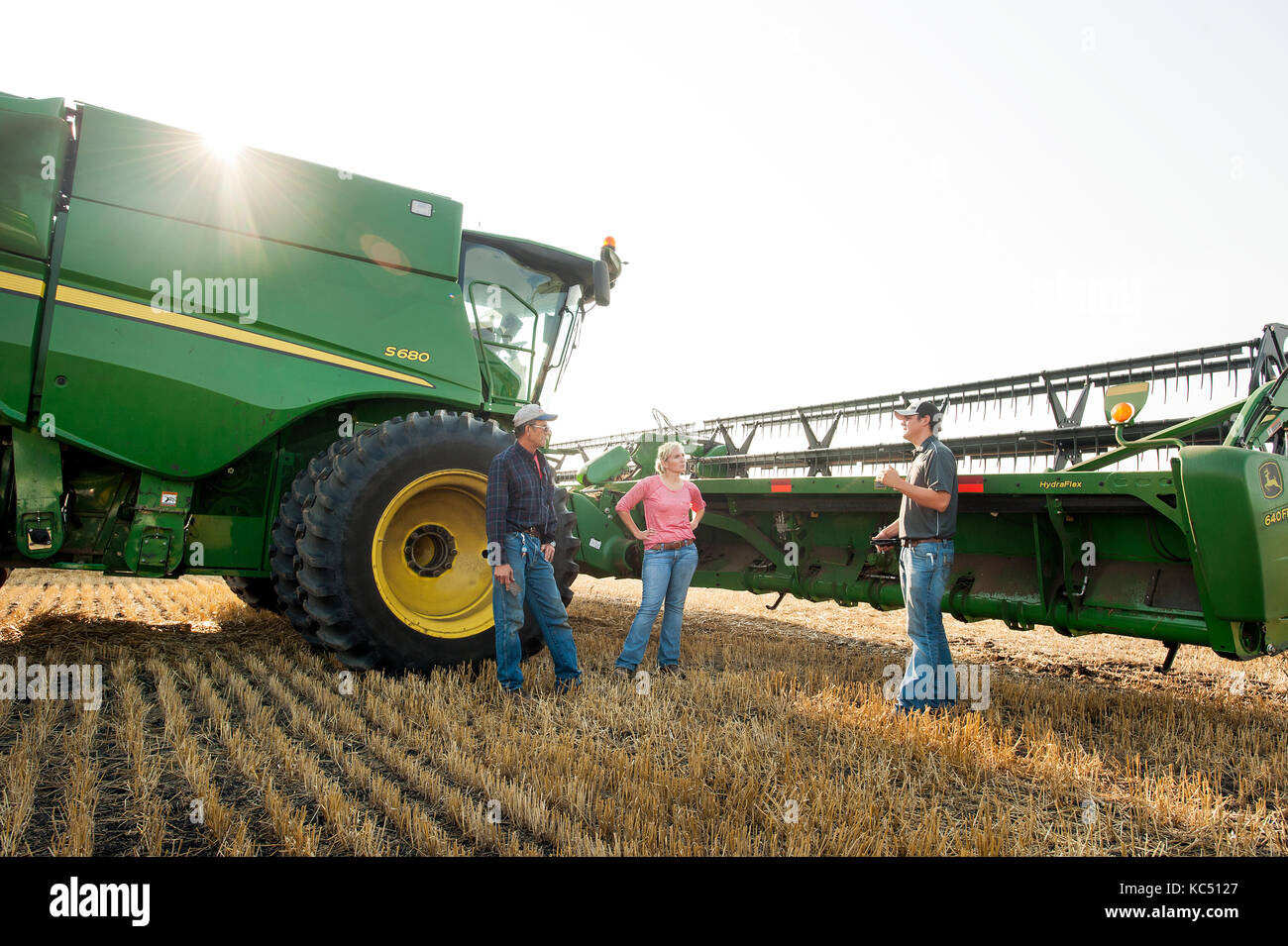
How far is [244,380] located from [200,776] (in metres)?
2.15

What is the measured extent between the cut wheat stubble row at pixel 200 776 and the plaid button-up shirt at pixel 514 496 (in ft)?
4.86

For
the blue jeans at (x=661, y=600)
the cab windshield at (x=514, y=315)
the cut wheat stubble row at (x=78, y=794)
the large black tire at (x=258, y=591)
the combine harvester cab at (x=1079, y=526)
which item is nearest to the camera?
the cut wheat stubble row at (x=78, y=794)

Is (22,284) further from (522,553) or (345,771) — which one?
(345,771)

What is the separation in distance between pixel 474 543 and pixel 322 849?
250 cm

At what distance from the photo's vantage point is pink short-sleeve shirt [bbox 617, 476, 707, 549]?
438 cm

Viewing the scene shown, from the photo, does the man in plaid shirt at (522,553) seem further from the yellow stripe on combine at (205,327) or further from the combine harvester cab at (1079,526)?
the combine harvester cab at (1079,526)

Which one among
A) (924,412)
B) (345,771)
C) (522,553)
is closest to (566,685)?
(522,553)

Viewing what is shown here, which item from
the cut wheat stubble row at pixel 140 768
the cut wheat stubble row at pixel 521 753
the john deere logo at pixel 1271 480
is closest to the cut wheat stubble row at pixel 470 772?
the cut wheat stubble row at pixel 521 753

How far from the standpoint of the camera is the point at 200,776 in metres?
2.35

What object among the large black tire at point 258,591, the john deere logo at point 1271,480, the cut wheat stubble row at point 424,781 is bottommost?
the cut wheat stubble row at point 424,781

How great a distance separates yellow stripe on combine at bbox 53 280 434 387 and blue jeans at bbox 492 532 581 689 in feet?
4.41

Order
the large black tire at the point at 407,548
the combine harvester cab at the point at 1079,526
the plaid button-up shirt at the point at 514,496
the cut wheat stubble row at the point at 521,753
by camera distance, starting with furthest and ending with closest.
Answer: the plaid button-up shirt at the point at 514,496
the large black tire at the point at 407,548
the combine harvester cab at the point at 1079,526
the cut wheat stubble row at the point at 521,753

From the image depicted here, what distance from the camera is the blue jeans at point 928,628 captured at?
132 inches
